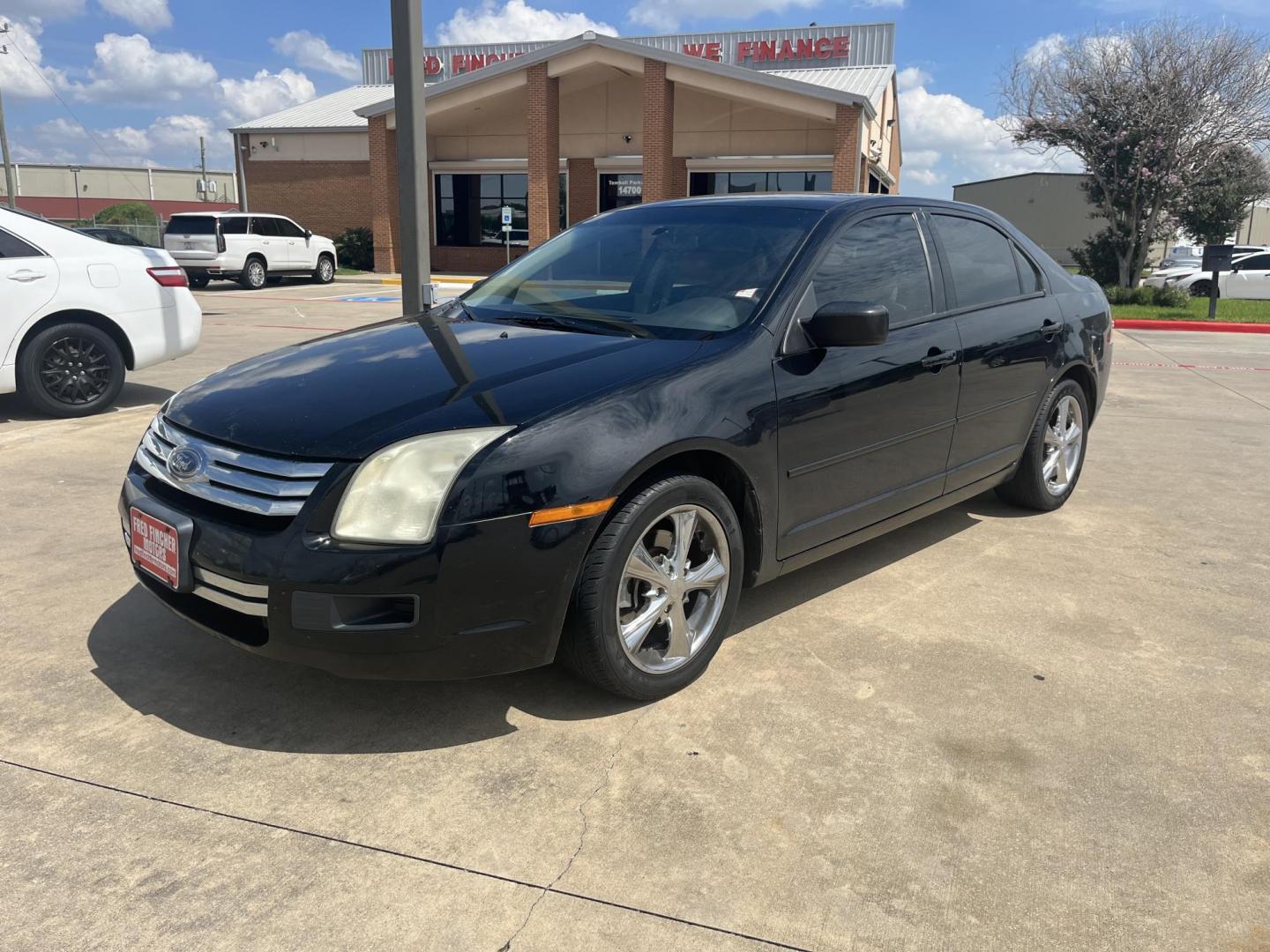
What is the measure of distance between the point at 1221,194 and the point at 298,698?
1247 inches

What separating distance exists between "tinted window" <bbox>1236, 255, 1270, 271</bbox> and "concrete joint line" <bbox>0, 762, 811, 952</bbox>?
88.0 ft

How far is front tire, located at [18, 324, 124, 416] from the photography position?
7.18 metres

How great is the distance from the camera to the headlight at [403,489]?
2730 mm

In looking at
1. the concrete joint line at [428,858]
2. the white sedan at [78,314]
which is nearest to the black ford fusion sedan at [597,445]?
the concrete joint line at [428,858]

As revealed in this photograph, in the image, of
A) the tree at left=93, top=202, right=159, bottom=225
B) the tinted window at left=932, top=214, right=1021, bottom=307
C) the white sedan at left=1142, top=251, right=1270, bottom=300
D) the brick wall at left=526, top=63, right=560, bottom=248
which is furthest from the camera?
the tree at left=93, top=202, right=159, bottom=225

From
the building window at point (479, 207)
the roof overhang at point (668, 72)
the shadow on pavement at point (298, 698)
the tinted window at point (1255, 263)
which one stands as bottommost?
the shadow on pavement at point (298, 698)

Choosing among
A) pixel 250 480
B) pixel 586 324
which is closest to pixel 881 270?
pixel 586 324

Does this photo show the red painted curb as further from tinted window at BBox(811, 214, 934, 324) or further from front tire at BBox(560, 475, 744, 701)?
front tire at BBox(560, 475, 744, 701)

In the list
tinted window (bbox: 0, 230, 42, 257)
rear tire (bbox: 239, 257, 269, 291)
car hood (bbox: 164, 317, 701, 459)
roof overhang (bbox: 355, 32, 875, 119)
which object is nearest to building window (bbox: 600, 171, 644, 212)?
roof overhang (bbox: 355, 32, 875, 119)

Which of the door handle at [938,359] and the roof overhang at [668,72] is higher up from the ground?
the roof overhang at [668,72]

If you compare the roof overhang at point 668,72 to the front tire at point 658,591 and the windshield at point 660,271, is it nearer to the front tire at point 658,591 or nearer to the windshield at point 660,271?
the windshield at point 660,271

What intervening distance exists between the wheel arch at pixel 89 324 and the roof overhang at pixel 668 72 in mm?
20467

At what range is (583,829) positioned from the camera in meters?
2.61

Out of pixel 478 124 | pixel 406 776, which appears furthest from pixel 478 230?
pixel 406 776
